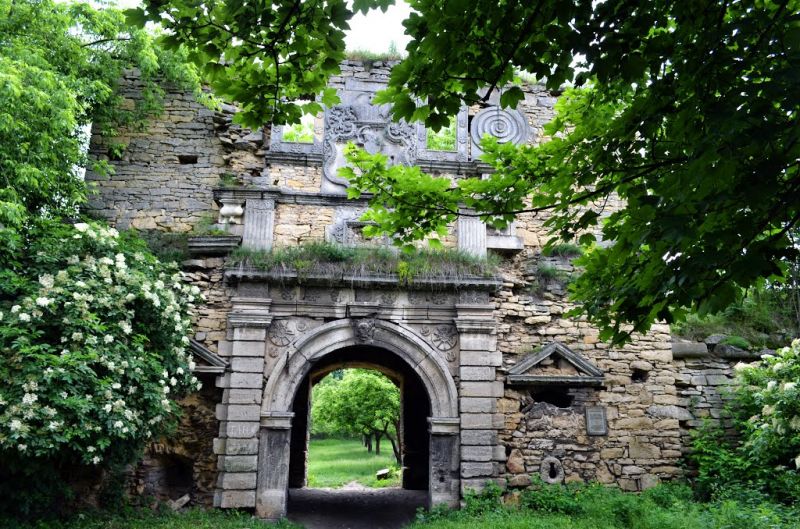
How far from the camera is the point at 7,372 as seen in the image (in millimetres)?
6273

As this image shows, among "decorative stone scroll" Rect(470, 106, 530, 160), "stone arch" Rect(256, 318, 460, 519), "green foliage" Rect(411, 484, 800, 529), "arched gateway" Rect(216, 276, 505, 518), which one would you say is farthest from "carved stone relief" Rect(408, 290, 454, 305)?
"green foliage" Rect(411, 484, 800, 529)

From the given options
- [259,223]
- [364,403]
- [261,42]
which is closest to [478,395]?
[259,223]

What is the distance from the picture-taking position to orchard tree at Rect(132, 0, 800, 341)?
109 inches

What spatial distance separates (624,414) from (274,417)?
5207mm

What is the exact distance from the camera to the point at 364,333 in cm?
909

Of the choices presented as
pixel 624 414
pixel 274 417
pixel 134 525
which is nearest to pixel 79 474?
pixel 134 525

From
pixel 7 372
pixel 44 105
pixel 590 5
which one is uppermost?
pixel 44 105

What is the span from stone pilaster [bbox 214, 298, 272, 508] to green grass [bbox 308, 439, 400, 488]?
7.31 meters

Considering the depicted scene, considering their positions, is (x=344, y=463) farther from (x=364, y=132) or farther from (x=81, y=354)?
(x=81, y=354)

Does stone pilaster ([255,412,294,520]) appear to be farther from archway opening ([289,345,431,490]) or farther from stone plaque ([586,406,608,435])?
stone plaque ([586,406,608,435])

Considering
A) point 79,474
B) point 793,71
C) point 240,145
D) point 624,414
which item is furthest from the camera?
point 240,145

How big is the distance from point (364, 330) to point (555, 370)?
2985 millimetres

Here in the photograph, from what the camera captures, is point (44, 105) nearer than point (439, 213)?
No

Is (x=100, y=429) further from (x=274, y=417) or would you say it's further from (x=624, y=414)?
(x=624, y=414)
